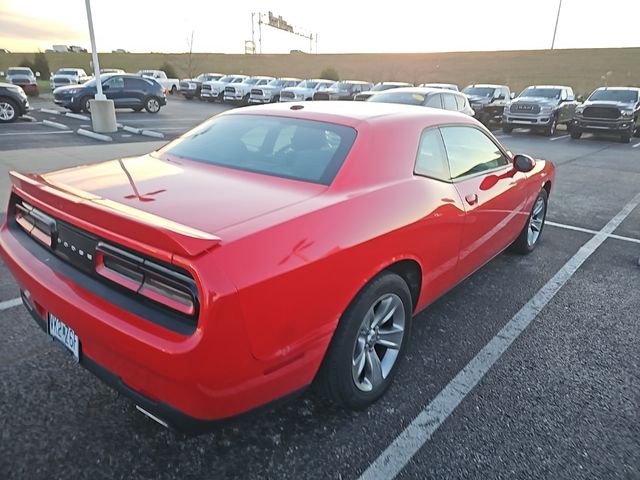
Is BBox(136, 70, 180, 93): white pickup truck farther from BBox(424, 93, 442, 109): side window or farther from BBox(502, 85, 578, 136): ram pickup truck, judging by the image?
BBox(424, 93, 442, 109): side window

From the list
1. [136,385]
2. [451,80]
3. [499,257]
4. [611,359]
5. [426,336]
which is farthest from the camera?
[451,80]

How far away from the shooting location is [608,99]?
17.4 metres

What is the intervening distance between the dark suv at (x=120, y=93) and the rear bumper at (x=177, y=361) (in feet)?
60.7

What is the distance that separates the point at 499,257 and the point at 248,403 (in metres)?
3.65

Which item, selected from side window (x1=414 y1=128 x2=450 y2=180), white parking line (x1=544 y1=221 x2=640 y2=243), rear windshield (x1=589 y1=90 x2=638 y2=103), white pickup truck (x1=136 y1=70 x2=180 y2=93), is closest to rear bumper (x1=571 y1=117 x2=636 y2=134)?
rear windshield (x1=589 y1=90 x2=638 y2=103)

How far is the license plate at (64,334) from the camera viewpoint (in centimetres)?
209

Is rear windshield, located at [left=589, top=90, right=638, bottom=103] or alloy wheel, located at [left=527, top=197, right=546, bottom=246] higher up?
rear windshield, located at [left=589, top=90, right=638, bottom=103]

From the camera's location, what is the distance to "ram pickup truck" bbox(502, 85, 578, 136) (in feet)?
57.6

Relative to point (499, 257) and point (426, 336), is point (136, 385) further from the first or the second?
point (499, 257)

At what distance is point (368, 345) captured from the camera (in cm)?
250

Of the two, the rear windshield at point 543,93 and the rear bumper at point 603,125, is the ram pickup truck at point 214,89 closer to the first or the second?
the rear windshield at point 543,93

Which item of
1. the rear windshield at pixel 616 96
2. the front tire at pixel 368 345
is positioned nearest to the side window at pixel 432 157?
the front tire at pixel 368 345

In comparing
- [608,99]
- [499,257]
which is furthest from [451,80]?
[499,257]

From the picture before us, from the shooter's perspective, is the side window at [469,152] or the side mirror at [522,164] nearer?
the side window at [469,152]
